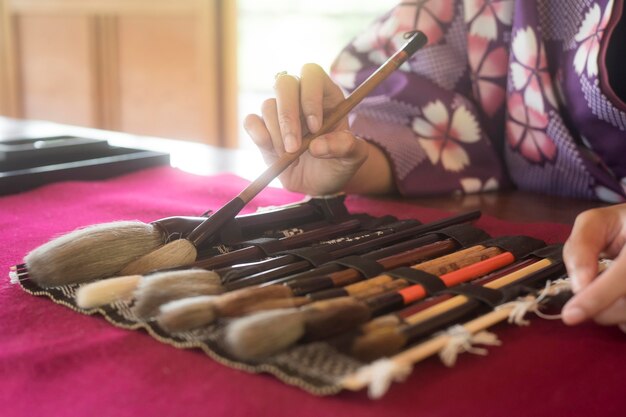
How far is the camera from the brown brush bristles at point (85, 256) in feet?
1.68

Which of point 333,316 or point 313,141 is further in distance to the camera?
point 313,141

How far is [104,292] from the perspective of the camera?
0.47 m

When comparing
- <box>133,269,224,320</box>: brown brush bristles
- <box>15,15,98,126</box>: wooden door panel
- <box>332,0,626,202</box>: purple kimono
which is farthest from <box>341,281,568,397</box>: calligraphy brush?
<box>15,15,98,126</box>: wooden door panel

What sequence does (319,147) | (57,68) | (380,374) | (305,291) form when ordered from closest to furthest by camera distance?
(380,374) → (305,291) → (319,147) → (57,68)

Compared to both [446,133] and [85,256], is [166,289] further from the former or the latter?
[446,133]

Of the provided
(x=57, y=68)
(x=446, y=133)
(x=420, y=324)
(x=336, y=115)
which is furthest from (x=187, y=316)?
(x=57, y=68)

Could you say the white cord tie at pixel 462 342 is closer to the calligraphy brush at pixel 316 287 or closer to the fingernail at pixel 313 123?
the calligraphy brush at pixel 316 287

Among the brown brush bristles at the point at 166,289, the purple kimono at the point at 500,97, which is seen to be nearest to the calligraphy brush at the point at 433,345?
the brown brush bristles at the point at 166,289

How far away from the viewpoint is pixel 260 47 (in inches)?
92.7

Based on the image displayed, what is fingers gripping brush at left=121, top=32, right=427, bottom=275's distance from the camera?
53cm

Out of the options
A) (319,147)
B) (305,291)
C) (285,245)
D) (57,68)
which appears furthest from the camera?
(57,68)

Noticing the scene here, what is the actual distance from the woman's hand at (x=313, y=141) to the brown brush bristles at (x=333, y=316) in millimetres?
285

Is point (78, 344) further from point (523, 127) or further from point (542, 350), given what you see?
point (523, 127)

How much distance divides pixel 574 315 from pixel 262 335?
18 cm
